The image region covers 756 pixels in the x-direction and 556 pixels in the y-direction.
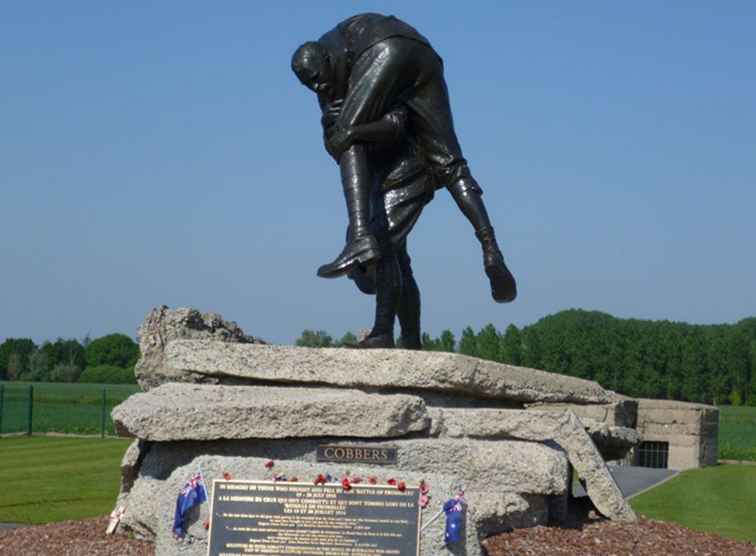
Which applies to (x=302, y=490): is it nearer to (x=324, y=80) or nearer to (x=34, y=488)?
(x=324, y=80)

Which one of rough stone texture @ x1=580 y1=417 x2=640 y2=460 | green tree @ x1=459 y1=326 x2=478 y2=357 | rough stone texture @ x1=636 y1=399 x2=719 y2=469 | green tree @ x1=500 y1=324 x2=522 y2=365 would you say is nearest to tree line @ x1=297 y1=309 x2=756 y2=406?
green tree @ x1=500 y1=324 x2=522 y2=365

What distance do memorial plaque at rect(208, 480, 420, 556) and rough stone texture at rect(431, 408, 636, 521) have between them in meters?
1.37

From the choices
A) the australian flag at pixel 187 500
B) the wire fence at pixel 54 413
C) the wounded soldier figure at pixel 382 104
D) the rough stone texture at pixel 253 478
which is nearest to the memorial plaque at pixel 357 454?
the rough stone texture at pixel 253 478

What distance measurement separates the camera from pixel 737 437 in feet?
92.4

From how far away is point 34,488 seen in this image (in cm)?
1338

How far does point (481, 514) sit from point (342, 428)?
106cm

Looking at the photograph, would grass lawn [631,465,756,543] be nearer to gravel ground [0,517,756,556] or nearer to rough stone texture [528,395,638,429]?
rough stone texture [528,395,638,429]

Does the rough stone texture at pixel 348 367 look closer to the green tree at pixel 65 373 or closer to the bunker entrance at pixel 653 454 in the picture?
the bunker entrance at pixel 653 454

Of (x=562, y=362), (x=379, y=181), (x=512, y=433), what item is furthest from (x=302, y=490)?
(x=562, y=362)

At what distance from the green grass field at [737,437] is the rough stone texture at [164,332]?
52.6ft

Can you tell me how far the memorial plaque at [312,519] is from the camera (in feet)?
20.1

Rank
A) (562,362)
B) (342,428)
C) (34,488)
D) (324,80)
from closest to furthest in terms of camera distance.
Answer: (342,428), (324,80), (34,488), (562,362)

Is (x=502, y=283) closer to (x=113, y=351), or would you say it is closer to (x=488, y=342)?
(x=488, y=342)

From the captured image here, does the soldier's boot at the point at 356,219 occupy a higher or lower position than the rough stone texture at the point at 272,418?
higher
